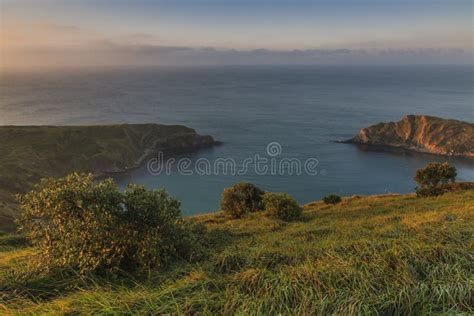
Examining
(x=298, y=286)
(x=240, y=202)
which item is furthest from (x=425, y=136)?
(x=298, y=286)

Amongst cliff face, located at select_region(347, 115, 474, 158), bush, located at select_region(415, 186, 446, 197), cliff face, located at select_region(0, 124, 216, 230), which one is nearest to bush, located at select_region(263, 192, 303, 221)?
bush, located at select_region(415, 186, 446, 197)

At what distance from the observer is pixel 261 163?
104562 millimetres

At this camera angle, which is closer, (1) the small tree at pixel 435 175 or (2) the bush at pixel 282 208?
(2) the bush at pixel 282 208

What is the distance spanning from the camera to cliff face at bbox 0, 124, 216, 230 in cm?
8144

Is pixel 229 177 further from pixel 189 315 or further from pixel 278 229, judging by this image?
pixel 189 315

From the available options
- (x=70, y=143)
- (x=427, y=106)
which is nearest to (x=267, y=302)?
(x=70, y=143)

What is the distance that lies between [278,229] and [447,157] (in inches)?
4308

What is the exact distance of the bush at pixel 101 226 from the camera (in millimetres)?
9234

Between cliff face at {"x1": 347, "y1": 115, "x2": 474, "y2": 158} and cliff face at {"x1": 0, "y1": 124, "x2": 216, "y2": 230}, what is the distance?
59.8 m

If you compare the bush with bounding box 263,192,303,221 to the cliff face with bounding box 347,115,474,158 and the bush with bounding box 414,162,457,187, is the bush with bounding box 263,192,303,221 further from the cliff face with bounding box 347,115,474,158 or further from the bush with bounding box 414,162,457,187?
the cliff face with bounding box 347,115,474,158

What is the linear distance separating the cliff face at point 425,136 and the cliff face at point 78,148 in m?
59.8

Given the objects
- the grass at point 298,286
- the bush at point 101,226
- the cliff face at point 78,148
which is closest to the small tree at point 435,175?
the grass at point 298,286

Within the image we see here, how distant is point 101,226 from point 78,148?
10295 cm

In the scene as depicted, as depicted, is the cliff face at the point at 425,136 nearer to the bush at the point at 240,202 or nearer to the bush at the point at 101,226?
the bush at the point at 240,202
